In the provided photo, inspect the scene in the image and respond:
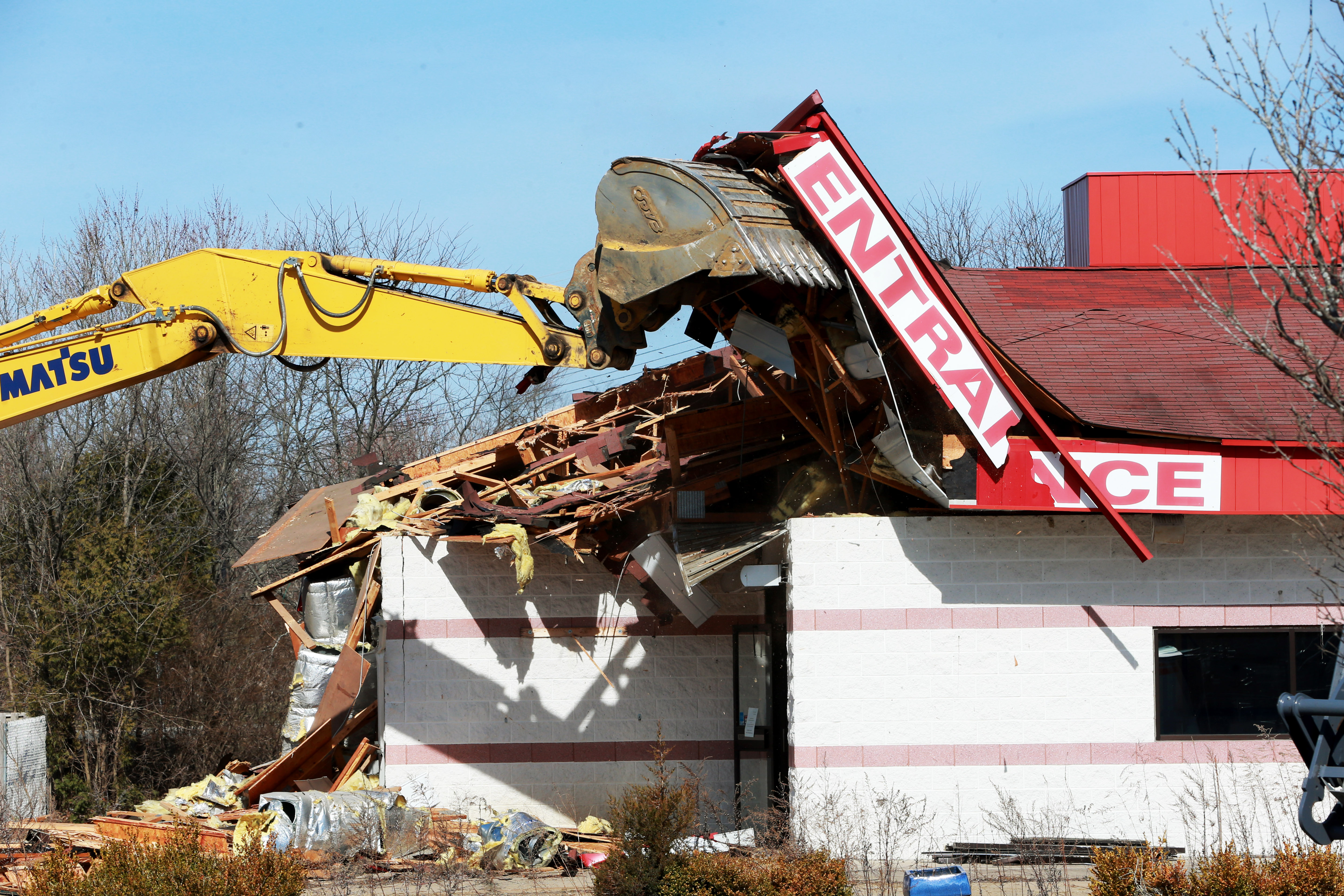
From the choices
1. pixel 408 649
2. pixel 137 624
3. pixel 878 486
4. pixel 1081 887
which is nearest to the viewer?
pixel 1081 887

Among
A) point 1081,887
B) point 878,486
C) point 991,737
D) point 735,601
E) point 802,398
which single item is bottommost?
point 1081,887

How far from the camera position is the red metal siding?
48.8 feet

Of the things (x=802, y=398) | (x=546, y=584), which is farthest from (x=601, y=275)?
(x=546, y=584)

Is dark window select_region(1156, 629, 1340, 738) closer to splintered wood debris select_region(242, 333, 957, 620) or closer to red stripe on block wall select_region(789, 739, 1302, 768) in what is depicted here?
red stripe on block wall select_region(789, 739, 1302, 768)

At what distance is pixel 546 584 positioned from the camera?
13406 millimetres

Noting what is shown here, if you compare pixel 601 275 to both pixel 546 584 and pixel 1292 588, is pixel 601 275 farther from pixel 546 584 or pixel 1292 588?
pixel 1292 588

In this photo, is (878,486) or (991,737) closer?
(991,737)

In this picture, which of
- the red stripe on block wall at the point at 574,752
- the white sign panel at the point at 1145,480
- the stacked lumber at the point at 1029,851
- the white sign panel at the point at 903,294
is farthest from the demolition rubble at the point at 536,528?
the stacked lumber at the point at 1029,851

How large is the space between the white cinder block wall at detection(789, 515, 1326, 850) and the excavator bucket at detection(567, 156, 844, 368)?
277cm

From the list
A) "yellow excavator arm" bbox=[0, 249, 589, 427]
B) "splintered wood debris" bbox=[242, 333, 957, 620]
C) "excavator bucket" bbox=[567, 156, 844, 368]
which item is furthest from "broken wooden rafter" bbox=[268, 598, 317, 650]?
"excavator bucket" bbox=[567, 156, 844, 368]

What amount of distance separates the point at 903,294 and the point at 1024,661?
3601mm

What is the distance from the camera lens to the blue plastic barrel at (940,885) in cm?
888

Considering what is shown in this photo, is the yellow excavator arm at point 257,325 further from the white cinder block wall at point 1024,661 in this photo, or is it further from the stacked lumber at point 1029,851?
the stacked lumber at point 1029,851

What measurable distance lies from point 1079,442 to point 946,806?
11.4 feet
